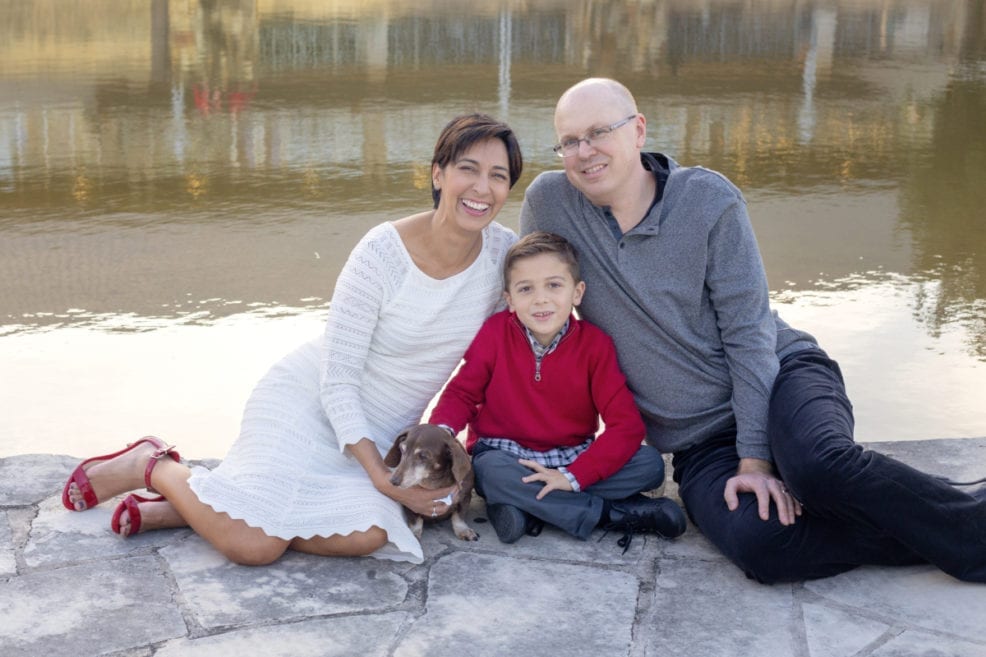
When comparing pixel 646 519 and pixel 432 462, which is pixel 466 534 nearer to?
pixel 432 462

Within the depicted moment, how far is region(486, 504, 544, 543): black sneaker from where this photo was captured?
121 inches

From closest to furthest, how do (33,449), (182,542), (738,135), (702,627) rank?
(702,627) < (182,542) < (33,449) < (738,135)

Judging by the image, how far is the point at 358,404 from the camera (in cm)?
319

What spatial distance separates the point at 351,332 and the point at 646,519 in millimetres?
836

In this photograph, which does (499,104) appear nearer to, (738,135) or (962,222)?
(738,135)

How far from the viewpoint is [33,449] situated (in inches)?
160

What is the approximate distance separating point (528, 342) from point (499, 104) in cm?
761

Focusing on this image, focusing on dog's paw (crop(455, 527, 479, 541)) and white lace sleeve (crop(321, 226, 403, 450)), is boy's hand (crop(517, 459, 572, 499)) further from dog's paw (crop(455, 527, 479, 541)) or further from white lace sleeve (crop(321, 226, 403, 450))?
white lace sleeve (crop(321, 226, 403, 450))

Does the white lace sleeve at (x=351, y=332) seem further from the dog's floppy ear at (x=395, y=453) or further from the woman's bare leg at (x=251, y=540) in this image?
the woman's bare leg at (x=251, y=540)

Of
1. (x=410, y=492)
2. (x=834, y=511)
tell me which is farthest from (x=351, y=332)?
(x=834, y=511)

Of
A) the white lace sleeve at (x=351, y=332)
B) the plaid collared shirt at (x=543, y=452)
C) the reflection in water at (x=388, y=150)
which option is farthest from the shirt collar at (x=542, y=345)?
the reflection in water at (x=388, y=150)

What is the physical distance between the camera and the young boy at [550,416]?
3111 millimetres

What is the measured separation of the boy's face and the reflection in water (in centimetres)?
170

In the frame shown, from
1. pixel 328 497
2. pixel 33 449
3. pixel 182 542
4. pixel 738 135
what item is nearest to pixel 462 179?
pixel 328 497
